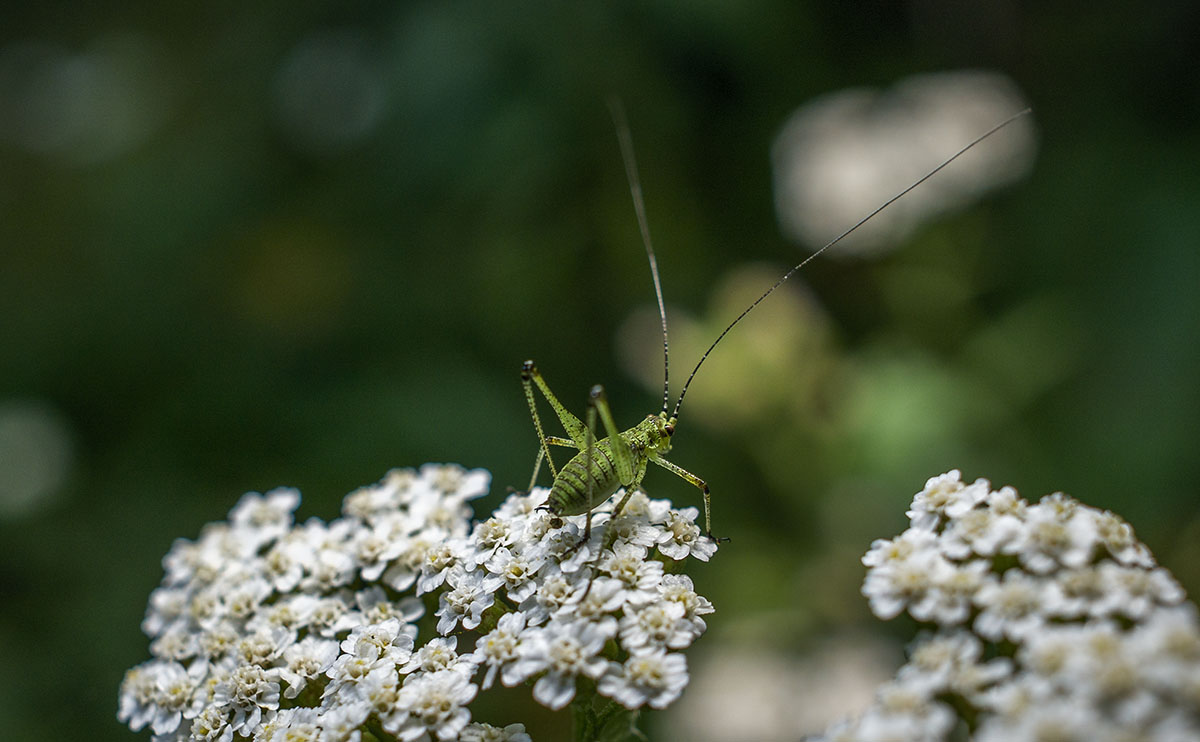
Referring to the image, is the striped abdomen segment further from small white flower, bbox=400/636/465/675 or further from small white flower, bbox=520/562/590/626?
small white flower, bbox=400/636/465/675

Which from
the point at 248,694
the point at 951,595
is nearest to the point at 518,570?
the point at 248,694

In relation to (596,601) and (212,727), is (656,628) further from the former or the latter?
(212,727)

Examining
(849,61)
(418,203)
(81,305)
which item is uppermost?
(849,61)

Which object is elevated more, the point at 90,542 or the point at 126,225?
the point at 126,225

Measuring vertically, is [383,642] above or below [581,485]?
below

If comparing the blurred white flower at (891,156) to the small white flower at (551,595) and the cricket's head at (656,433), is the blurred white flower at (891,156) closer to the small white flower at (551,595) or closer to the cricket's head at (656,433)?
the cricket's head at (656,433)

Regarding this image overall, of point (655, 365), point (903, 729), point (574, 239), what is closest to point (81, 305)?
point (574, 239)

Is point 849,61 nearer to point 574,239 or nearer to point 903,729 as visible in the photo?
point 574,239
